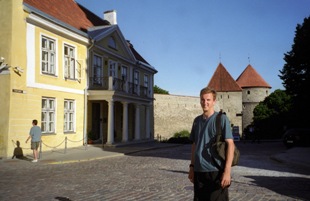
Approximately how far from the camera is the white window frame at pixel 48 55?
17.9 metres

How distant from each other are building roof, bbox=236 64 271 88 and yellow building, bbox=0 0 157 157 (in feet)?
133

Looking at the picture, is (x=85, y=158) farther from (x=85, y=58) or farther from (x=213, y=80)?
(x=213, y=80)

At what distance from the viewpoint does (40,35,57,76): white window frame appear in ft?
58.9

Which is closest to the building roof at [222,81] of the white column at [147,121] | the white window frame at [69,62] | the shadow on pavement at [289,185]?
the white column at [147,121]

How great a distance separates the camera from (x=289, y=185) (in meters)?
8.67

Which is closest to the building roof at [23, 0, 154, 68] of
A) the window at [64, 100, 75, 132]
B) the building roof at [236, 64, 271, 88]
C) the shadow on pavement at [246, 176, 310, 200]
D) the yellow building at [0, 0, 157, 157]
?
the yellow building at [0, 0, 157, 157]

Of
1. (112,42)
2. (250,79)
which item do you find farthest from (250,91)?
(112,42)

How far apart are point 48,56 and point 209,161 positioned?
16.1 meters

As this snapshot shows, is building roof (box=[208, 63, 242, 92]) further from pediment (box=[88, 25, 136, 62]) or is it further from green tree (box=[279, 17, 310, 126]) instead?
pediment (box=[88, 25, 136, 62])

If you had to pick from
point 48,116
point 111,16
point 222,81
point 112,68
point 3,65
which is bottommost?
point 48,116

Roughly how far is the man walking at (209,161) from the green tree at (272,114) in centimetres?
5031

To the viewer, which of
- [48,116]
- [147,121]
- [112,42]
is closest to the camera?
[48,116]

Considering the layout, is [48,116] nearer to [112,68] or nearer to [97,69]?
[97,69]

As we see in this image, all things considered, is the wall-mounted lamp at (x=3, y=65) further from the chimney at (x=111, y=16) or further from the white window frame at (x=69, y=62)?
the chimney at (x=111, y=16)
